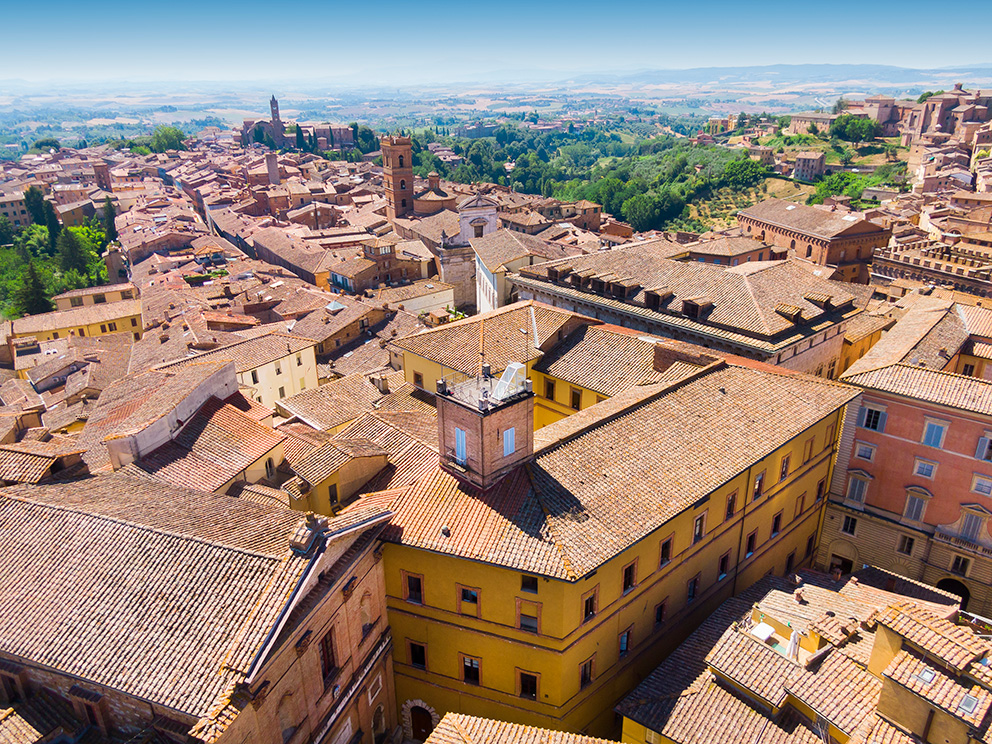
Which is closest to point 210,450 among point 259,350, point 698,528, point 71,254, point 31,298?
point 698,528

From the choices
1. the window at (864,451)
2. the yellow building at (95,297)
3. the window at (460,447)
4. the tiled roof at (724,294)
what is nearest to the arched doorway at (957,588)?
the window at (864,451)

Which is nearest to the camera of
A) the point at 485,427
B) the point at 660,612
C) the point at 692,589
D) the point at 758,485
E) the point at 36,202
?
the point at 485,427

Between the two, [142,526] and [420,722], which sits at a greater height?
[142,526]

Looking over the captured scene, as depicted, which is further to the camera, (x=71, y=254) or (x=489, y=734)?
(x=71, y=254)

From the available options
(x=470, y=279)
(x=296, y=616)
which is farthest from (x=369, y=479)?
(x=470, y=279)

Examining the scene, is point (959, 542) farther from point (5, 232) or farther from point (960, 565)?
point (5, 232)

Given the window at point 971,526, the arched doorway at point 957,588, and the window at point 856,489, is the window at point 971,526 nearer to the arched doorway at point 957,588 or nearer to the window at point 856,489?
the arched doorway at point 957,588

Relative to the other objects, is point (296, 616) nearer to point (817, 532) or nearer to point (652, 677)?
point (652, 677)
